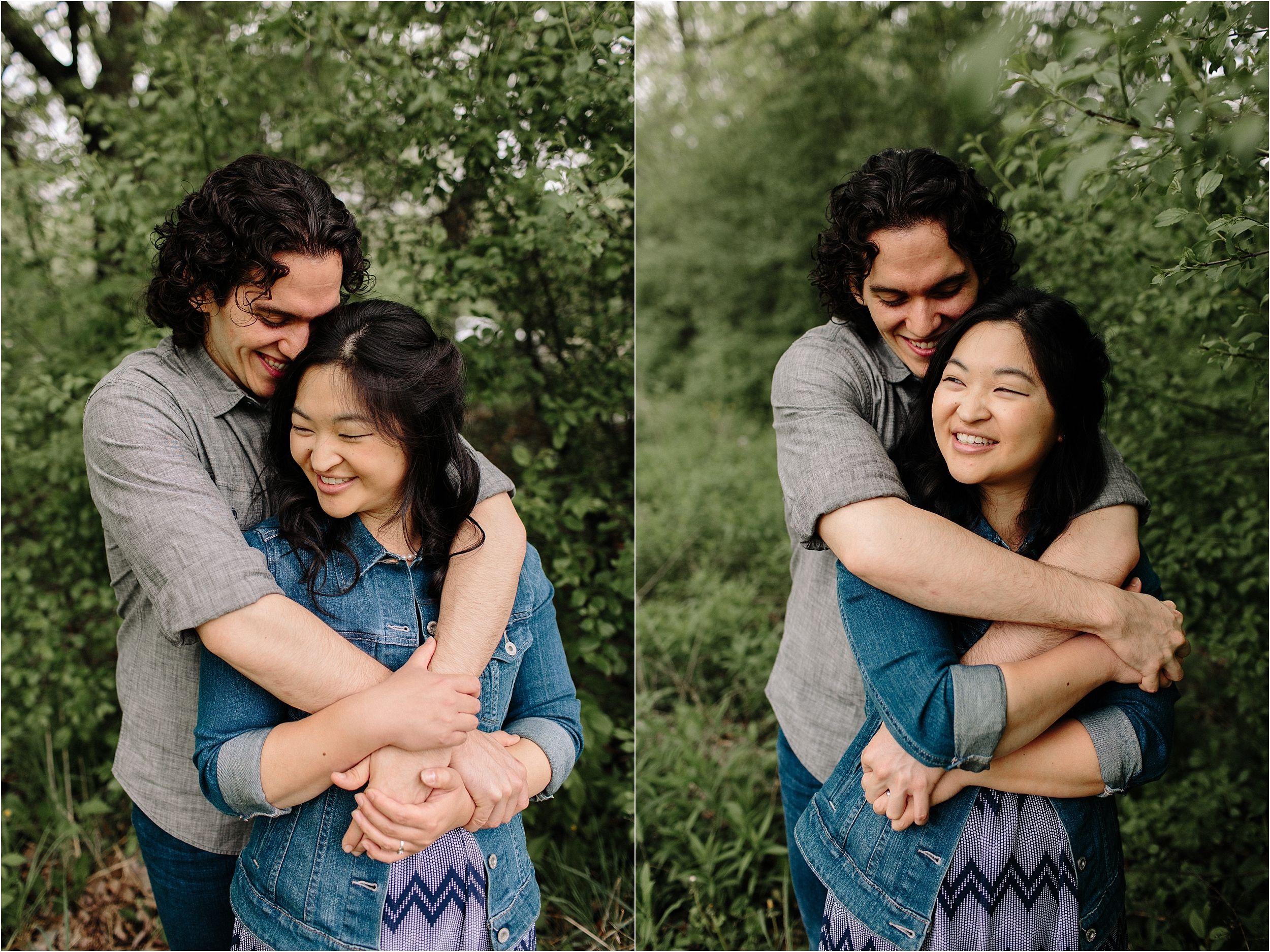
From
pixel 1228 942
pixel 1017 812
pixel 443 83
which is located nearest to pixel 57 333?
pixel 443 83

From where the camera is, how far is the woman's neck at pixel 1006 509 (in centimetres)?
161

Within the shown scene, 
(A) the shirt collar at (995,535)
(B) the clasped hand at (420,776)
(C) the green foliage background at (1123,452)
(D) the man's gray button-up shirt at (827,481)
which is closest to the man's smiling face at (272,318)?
(B) the clasped hand at (420,776)

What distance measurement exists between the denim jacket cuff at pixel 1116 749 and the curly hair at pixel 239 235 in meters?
1.66

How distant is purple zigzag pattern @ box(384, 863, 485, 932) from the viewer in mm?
1507

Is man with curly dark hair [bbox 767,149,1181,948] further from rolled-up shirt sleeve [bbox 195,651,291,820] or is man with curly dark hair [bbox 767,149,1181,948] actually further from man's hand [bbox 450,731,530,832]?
rolled-up shirt sleeve [bbox 195,651,291,820]

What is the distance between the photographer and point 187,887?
183cm

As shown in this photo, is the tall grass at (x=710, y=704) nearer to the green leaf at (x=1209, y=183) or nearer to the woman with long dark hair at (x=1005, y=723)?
the woman with long dark hair at (x=1005, y=723)

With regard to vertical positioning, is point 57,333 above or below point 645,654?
above

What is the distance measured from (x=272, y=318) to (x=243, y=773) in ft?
2.75

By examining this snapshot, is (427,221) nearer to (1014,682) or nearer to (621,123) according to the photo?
(621,123)

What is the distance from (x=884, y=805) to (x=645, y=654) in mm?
2391

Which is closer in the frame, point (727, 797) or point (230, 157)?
point (230, 157)

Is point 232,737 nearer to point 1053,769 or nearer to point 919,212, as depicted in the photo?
point 1053,769

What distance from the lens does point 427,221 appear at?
2.66 metres
